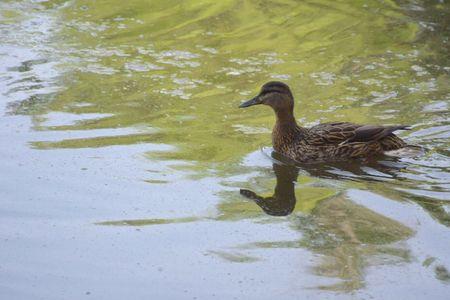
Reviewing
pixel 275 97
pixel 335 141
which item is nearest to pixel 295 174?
pixel 335 141

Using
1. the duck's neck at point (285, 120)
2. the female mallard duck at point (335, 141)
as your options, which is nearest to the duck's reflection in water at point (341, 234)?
the female mallard duck at point (335, 141)

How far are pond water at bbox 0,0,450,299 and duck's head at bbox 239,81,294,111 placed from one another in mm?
398

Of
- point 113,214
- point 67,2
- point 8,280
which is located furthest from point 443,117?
point 67,2

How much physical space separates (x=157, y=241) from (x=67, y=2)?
854 centimetres

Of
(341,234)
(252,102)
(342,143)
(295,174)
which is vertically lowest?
(295,174)

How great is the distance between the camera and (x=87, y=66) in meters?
11.7

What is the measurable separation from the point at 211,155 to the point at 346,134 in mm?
1444

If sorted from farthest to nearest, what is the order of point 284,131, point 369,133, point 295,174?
point 284,131
point 369,133
point 295,174

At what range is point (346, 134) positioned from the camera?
9383 millimetres

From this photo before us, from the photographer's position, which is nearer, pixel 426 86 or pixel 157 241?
pixel 157 241

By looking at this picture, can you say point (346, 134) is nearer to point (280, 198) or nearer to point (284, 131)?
point (284, 131)

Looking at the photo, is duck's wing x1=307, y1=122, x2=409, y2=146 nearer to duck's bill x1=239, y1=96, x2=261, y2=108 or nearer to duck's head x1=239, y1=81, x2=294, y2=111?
duck's head x1=239, y1=81, x2=294, y2=111

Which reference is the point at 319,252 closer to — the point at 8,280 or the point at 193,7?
the point at 8,280

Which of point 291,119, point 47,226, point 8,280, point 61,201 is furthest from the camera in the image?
point 291,119
